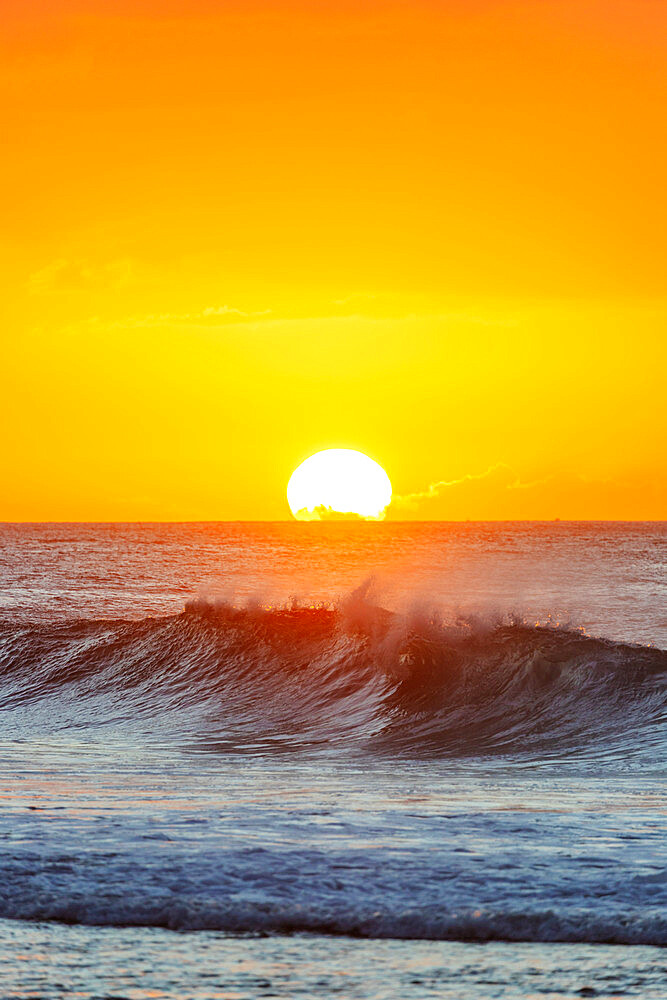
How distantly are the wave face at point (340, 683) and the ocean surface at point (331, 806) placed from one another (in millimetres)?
67

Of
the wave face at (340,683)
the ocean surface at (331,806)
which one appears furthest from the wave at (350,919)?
the wave face at (340,683)

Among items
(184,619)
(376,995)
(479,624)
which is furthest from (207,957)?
(184,619)

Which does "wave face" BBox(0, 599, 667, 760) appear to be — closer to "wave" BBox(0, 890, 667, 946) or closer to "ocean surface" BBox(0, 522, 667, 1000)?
"ocean surface" BBox(0, 522, 667, 1000)

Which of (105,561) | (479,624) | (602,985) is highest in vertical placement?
(105,561)

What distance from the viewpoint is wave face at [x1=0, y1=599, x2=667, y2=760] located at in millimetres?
14414

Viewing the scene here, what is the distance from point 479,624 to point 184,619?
7.65m

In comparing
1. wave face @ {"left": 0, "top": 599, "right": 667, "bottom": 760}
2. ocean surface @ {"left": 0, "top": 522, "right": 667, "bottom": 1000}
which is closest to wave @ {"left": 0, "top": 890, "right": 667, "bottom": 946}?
ocean surface @ {"left": 0, "top": 522, "right": 667, "bottom": 1000}

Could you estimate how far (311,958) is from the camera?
4.86 m

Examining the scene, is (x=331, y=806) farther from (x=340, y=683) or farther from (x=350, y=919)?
(x=340, y=683)

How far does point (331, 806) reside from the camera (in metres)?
7.99

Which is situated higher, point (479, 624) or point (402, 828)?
point (479, 624)

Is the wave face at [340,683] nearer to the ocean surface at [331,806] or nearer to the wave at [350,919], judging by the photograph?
the ocean surface at [331,806]

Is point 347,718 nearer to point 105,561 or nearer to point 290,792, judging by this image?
point 290,792

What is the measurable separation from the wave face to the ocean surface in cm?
7
